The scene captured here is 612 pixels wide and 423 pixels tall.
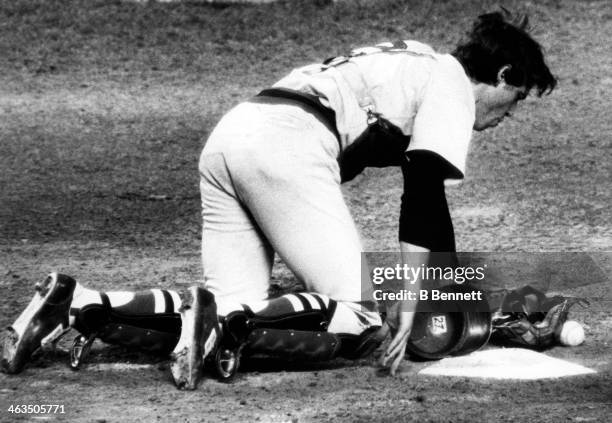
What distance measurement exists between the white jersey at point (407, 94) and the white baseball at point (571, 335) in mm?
897

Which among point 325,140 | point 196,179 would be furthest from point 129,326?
point 196,179

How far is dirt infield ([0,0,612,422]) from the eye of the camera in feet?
11.9

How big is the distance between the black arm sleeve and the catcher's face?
36cm

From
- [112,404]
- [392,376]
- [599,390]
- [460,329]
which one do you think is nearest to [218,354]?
[112,404]

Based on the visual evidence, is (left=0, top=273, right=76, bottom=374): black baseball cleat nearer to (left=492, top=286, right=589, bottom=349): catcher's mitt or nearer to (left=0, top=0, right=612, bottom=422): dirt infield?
(left=0, top=0, right=612, bottom=422): dirt infield

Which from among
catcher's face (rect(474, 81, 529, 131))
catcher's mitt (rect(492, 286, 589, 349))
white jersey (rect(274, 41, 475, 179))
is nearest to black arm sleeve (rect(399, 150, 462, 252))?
white jersey (rect(274, 41, 475, 179))

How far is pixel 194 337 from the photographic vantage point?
3.53m

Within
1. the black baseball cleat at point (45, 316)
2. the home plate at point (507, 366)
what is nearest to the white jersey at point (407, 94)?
the home plate at point (507, 366)

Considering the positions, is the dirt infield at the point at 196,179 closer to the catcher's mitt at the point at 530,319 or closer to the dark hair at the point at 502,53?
the catcher's mitt at the point at 530,319

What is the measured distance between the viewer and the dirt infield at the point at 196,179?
11.9 feet

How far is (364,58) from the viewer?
12.8 ft

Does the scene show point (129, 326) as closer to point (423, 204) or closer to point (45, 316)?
point (45, 316)

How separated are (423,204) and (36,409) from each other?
4.39ft

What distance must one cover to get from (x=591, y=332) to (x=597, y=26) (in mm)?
5333
